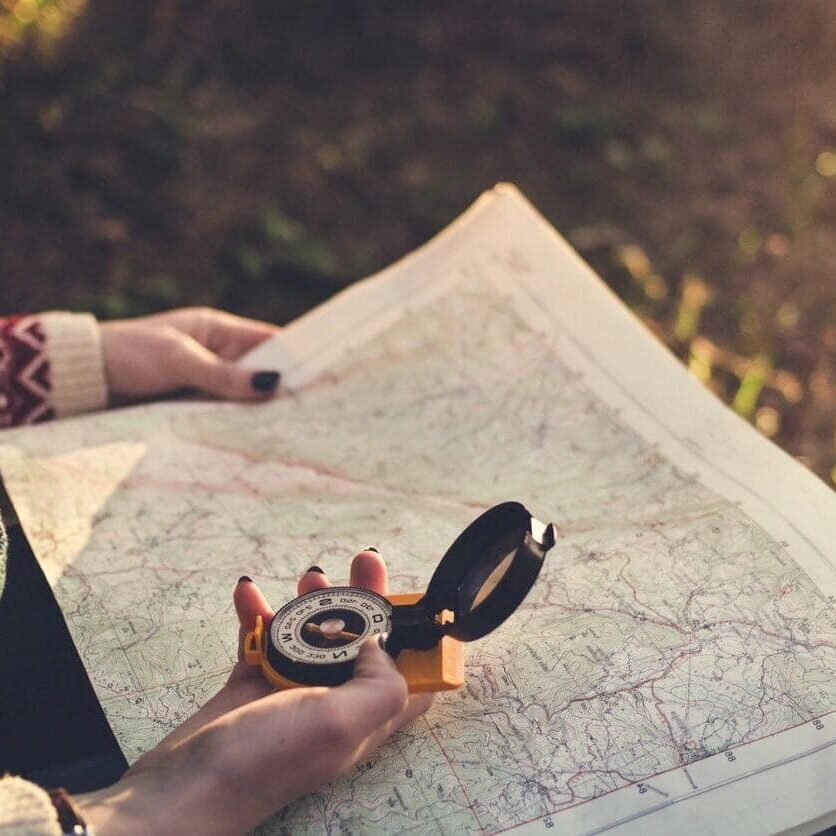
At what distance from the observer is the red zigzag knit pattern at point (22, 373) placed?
1.76 m

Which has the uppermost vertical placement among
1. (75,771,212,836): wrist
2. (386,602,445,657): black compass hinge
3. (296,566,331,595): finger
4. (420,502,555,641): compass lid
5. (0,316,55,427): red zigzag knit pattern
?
(420,502,555,641): compass lid

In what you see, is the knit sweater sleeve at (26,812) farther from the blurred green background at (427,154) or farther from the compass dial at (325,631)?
the blurred green background at (427,154)

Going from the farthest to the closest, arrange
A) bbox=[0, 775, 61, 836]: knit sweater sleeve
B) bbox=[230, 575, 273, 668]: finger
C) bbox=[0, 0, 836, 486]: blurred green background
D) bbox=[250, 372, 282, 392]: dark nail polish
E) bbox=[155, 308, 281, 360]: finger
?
bbox=[0, 0, 836, 486]: blurred green background → bbox=[155, 308, 281, 360]: finger → bbox=[250, 372, 282, 392]: dark nail polish → bbox=[230, 575, 273, 668]: finger → bbox=[0, 775, 61, 836]: knit sweater sleeve

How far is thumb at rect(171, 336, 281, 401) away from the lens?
1725 millimetres

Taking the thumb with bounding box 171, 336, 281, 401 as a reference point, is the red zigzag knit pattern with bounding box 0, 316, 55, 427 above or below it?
below

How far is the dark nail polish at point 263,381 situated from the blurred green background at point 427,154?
66cm

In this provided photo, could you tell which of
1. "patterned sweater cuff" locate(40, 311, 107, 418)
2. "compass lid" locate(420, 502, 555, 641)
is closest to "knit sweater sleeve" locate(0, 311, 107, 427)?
"patterned sweater cuff" locate(40, 311, 107, 418)

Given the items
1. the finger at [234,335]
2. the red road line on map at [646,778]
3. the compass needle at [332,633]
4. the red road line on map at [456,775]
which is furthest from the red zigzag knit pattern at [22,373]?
the red road line on map at [646,778]

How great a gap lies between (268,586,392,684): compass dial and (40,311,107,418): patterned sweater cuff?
74 cm

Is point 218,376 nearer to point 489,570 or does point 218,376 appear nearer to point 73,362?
point 73,362

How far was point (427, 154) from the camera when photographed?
2779mm

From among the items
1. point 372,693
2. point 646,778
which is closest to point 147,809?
point 372,693

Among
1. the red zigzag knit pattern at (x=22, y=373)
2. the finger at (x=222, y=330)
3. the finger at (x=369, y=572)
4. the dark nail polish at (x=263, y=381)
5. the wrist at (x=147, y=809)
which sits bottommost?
the red zigzag knit pattern at (x=22, y=373)

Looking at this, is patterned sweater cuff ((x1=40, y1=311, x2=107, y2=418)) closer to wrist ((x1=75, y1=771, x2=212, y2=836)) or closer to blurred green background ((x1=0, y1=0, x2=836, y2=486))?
blurred green background ((x1=0, y1=0, x2=836, y2=486))
